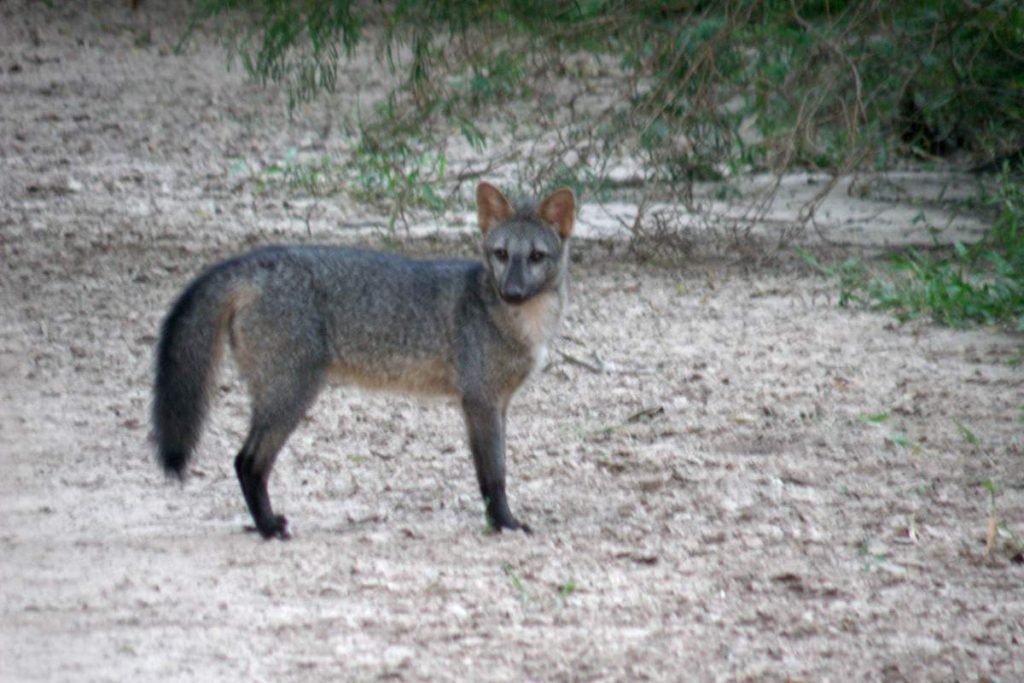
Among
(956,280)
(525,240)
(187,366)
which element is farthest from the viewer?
(956,280)

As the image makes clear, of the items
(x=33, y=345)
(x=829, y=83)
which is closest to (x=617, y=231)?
(x=829, y=83)

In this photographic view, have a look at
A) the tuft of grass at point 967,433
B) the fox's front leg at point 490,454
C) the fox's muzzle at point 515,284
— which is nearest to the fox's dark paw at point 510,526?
the fox's front leg at point 490,454

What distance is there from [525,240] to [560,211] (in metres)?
0.20

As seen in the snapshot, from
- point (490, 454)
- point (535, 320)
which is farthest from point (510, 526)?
point (535, 320)

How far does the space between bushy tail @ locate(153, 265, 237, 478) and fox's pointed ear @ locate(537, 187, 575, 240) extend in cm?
112

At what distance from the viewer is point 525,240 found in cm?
582

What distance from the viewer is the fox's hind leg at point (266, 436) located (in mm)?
5457

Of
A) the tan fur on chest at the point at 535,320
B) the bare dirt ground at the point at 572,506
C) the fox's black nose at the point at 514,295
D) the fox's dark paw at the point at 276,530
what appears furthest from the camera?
the tan fur on chest at the point at 535,320

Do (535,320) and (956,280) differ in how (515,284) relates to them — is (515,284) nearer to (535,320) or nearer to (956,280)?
(535,320)

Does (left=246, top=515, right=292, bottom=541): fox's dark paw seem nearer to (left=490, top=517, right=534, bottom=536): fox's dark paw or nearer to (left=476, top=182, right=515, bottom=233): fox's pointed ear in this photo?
(left=490, top=517, right=534, bottom=536): fox's dark paw

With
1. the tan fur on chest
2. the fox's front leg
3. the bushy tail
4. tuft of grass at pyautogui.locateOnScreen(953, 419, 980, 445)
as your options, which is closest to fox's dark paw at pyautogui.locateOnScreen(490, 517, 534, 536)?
the fox's front leg

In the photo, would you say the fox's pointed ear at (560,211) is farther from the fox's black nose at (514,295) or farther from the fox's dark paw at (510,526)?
the fox's dark paw at (510,526)

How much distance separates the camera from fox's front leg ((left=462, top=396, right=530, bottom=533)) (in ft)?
18.3

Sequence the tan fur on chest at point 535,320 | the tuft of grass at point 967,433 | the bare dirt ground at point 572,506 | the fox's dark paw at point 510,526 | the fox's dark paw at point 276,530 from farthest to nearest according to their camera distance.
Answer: the tuft of grass at point 967,433
the tan fur on chest at point 535,320
the fox's dark paw at point 510,526
the fox's dark paw at point 276,530
the bare dirt ground at point 572,506
